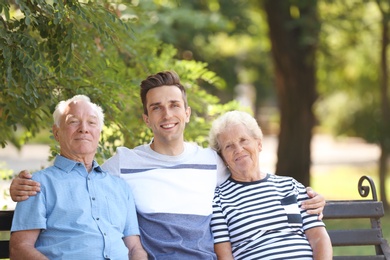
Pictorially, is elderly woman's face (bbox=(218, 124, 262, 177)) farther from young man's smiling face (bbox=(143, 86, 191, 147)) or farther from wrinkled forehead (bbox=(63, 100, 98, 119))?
wrinkled forehead (bbox=(63, 100, 98, 119))

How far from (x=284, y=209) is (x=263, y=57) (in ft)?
58.3

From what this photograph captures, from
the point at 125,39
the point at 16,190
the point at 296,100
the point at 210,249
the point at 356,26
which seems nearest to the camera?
the point at 16,190

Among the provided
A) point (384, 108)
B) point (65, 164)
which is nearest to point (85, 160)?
point (65, 164)

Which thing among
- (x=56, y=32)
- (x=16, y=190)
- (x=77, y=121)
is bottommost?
(x=16, y=190)

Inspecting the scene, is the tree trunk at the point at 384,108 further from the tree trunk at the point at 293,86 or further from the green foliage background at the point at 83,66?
the green foliage background at the point at 83,66

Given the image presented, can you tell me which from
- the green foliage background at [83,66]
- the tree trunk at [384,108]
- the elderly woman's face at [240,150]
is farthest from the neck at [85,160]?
the tree trunk at [384,108]

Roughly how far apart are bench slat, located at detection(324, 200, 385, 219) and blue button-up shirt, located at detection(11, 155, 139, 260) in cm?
147

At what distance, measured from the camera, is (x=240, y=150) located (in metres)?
4.54

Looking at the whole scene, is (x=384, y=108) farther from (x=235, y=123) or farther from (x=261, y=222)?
(x=261, y=222)

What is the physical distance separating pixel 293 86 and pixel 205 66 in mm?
5866

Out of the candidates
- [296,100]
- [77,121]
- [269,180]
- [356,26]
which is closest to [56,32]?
[77,121]

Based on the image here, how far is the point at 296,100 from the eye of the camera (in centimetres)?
1372

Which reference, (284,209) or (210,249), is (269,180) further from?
(210,249)

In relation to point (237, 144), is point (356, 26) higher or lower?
higher
